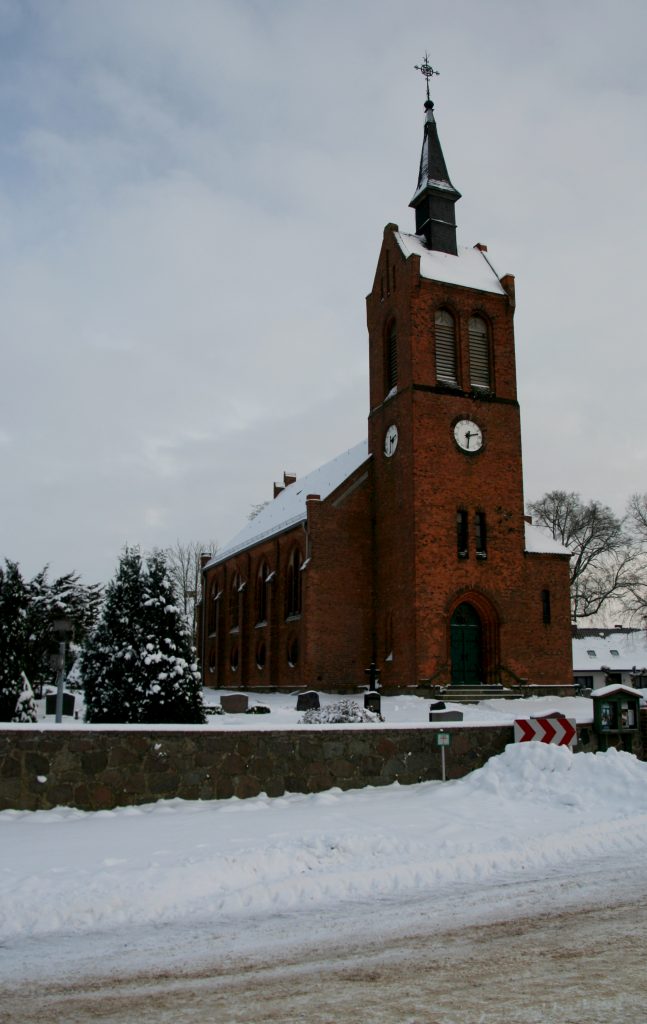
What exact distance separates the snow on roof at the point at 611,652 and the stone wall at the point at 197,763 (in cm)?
4585

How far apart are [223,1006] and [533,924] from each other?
2603 mm

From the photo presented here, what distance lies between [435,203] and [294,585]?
1695 centimetres

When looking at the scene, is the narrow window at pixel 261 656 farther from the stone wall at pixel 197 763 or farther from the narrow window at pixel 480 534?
the stone wall at pixel 197 763

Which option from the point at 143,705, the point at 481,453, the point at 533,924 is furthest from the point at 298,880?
the point at 481,453

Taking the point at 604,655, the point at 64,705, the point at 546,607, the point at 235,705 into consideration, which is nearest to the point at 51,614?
the point at 64,705

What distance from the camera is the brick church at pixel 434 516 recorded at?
99.9 ft

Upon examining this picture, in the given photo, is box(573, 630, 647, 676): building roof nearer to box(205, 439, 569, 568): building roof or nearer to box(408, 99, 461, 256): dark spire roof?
box(205, 439, 569, 568): building roof

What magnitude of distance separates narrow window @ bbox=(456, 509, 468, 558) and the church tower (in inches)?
1.5

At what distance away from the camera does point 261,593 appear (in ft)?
138

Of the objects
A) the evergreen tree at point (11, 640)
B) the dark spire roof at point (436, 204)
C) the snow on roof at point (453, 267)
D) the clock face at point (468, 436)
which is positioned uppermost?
the dark spire roof at point (436, 204)

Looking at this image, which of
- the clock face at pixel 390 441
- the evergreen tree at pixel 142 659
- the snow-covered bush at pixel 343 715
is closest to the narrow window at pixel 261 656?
the clock face at pixel 390 441

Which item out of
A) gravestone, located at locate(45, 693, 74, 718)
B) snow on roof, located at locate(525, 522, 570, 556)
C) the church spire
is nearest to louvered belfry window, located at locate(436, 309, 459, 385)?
the church spire

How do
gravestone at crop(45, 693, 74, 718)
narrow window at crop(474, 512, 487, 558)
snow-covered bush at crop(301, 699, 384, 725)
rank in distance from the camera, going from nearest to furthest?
snow-covered bush at crop(301, 699, 384, 725), gravestone at crop(45, 693, 74, 718), narrow window at crop(474, 512, 487, 558)

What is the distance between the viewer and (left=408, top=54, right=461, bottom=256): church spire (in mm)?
34812
